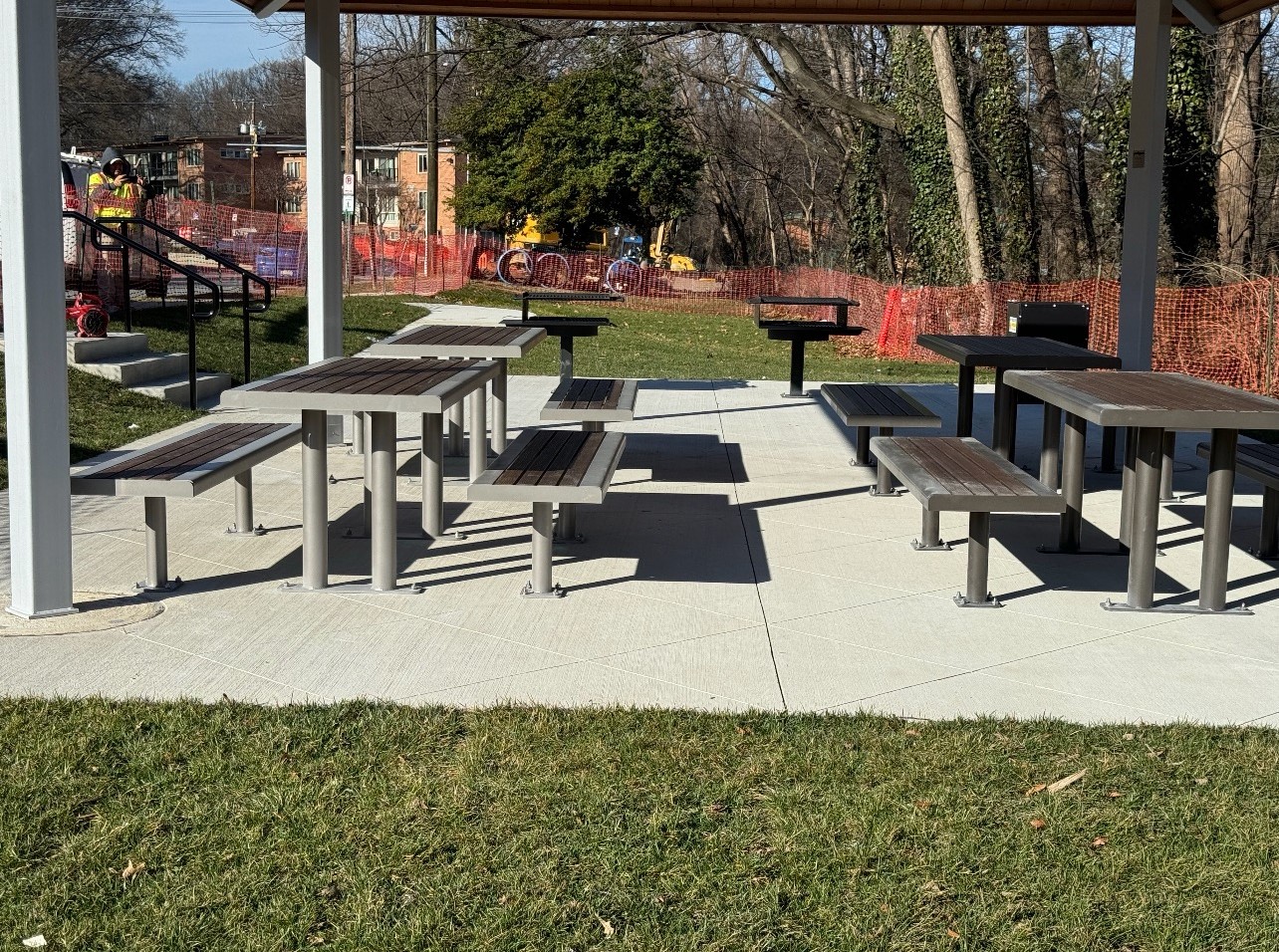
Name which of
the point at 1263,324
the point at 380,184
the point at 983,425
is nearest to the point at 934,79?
the point at 1263,324

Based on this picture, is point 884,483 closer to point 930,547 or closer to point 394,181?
point 930,547

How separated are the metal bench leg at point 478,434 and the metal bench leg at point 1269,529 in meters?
4.17

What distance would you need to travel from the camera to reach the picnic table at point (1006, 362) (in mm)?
8617

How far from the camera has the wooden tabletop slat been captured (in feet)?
20.3

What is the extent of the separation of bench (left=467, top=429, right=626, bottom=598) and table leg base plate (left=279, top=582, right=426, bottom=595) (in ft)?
1.63

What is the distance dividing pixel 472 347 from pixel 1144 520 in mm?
4326

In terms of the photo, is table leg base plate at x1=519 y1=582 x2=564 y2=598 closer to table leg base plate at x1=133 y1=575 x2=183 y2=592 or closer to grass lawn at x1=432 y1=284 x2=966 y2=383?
table leg base plate at x1=133 y1=575 x2=183 y2=592

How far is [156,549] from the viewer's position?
6352 mm

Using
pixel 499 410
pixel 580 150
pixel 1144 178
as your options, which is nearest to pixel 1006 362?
pixel 1144 178

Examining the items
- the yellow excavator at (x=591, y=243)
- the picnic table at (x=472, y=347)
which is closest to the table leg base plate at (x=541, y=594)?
the picnic table at (x=472, y=347)

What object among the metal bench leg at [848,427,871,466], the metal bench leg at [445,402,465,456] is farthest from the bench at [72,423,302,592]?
the metal bench leg at [848,427,871,466]

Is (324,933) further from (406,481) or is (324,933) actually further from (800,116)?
(800,116)

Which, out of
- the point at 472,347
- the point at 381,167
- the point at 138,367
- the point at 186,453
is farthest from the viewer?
the point at 381,167

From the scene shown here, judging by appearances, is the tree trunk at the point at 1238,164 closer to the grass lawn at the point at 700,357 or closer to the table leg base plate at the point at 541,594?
the grass lawn at the point at 700,357
